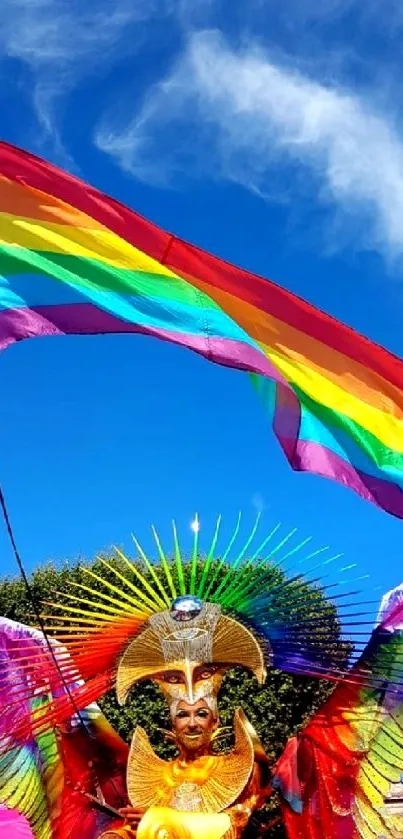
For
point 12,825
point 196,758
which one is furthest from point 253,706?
point 196,758

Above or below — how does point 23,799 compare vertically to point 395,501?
below

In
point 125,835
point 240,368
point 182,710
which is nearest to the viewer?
point 240,368

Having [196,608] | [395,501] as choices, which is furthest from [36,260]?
[196,608]

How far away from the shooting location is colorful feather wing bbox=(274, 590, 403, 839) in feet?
24.5

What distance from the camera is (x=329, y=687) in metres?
15.4

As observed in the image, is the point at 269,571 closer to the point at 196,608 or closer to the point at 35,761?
the point at 196,608

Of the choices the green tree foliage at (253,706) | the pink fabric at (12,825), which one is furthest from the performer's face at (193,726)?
the green tree foliage at (253,706)

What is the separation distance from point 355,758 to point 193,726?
122 cm

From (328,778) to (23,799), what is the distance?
7.66 ft

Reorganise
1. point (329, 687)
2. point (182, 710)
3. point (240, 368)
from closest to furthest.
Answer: point (240, 368) → point (182, 710) → point (329, 687)

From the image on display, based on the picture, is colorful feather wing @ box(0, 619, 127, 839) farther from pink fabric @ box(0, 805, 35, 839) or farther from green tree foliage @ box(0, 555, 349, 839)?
green tree foliage @ box(0, 555, 349, 839)

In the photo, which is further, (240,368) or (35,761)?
(35,761)

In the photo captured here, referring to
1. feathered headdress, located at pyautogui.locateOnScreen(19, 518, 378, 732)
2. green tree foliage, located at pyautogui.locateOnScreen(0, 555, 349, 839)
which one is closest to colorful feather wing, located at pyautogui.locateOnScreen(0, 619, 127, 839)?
feathered headdress, located at pyautogui.locateOnScreen(19, 518, 378, 732)

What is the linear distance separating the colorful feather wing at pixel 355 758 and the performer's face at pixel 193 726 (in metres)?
0.62
